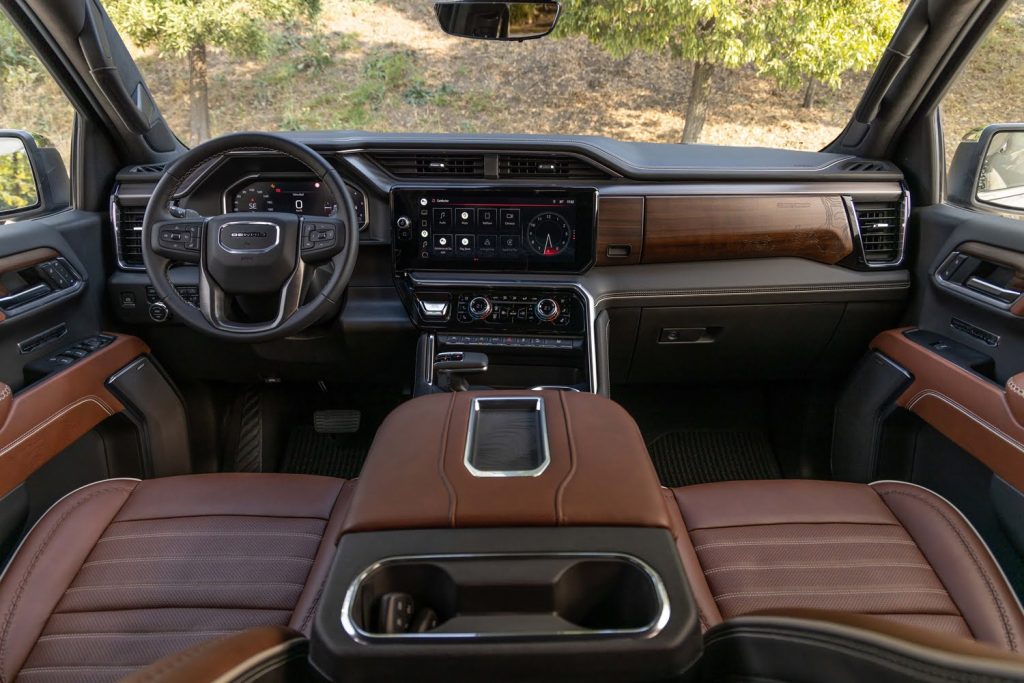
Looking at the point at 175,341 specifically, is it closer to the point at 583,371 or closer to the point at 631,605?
the point at 583,371

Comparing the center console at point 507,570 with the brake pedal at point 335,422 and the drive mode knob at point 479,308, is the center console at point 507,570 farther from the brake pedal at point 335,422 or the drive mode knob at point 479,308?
the brake pedal at point 335,422

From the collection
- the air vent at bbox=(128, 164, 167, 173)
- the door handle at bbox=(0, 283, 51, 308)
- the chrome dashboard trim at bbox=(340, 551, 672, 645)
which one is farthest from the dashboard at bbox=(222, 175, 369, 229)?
the chrome dashboard trim at bbox=(340, 551, 672, 645)

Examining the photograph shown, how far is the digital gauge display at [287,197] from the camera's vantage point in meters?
2.64

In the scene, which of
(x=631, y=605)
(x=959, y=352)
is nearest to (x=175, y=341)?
(x=631, y=605)

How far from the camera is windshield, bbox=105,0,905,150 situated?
10.8 feet

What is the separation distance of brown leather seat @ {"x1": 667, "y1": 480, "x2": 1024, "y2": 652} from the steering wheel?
125cm

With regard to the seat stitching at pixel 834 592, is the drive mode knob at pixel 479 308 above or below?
above

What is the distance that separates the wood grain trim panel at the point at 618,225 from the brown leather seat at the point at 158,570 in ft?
4.32

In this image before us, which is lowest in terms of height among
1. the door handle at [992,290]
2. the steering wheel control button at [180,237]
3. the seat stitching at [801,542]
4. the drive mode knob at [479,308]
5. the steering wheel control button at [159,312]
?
the seat stitching at [801,542]

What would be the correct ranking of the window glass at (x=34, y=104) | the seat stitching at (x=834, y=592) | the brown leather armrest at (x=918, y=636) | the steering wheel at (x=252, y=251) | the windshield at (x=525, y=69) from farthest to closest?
1. the windshield at (x=525, y=69)
2. the window glass at (x=34, y=104)
3. the steering wheel at (x=252, y=251)
4. the seat stitching at (x=834, y=592)
5. the brown leather armrest at (x=918, y=636)

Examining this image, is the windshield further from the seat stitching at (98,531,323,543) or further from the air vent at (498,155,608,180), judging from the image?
the seat stitching at (98,531,323,543)

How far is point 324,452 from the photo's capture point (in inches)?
130

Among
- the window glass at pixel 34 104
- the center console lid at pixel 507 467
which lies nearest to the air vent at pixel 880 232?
the center console lid at pixel 507 467

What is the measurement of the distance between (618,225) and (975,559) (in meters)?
1.54
